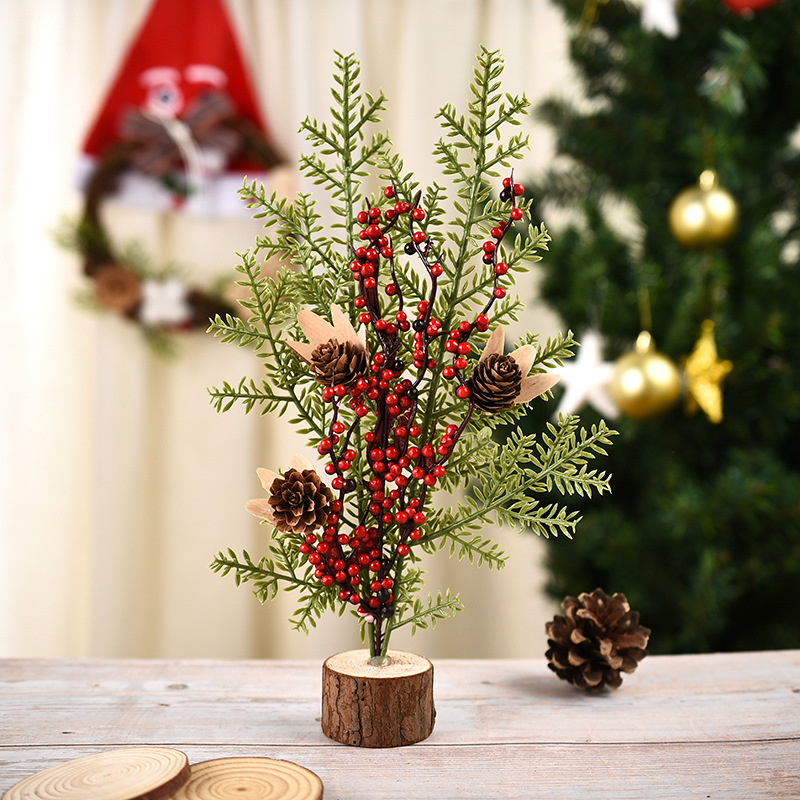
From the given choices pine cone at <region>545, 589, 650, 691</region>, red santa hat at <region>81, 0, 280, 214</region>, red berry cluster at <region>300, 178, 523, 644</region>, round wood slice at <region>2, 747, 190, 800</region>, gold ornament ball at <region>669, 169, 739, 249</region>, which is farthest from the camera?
red santa hat at <region>81, 0, 280, 214</region>

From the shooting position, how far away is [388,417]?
2.06ft

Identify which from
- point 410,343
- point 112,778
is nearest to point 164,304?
point 410,343

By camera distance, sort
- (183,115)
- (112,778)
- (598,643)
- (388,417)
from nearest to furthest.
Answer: (112,778)
(388,417)
(598,643)
(183,115)

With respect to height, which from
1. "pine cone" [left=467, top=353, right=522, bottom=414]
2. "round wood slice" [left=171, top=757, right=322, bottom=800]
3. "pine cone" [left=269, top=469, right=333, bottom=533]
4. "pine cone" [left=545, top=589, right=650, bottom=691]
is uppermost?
"pine cone" [left=467, top=353, right=522, bottom=414]

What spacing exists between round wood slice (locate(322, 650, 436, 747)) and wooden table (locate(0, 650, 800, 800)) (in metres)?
0.01

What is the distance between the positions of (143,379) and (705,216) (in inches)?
46.6

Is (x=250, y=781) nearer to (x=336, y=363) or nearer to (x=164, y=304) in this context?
(x=336, y=363)

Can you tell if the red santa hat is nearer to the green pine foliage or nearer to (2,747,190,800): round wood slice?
the green pine foliage

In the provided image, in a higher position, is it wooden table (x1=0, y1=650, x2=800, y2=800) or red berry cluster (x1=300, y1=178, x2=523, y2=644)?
red berry cluster (x1=300, y1=178, x2=523, y2=644)

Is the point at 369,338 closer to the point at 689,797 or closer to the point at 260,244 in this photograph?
the point at 260,244

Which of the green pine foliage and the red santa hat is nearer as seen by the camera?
the green pine foliage

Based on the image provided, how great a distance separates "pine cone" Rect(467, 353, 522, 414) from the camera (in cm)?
59

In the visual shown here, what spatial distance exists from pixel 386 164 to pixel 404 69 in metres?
1.31

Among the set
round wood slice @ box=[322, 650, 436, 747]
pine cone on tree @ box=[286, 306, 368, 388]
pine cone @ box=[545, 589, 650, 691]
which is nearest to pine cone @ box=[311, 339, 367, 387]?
pine cone on tree @ box=[286, 306, 368, 388]
